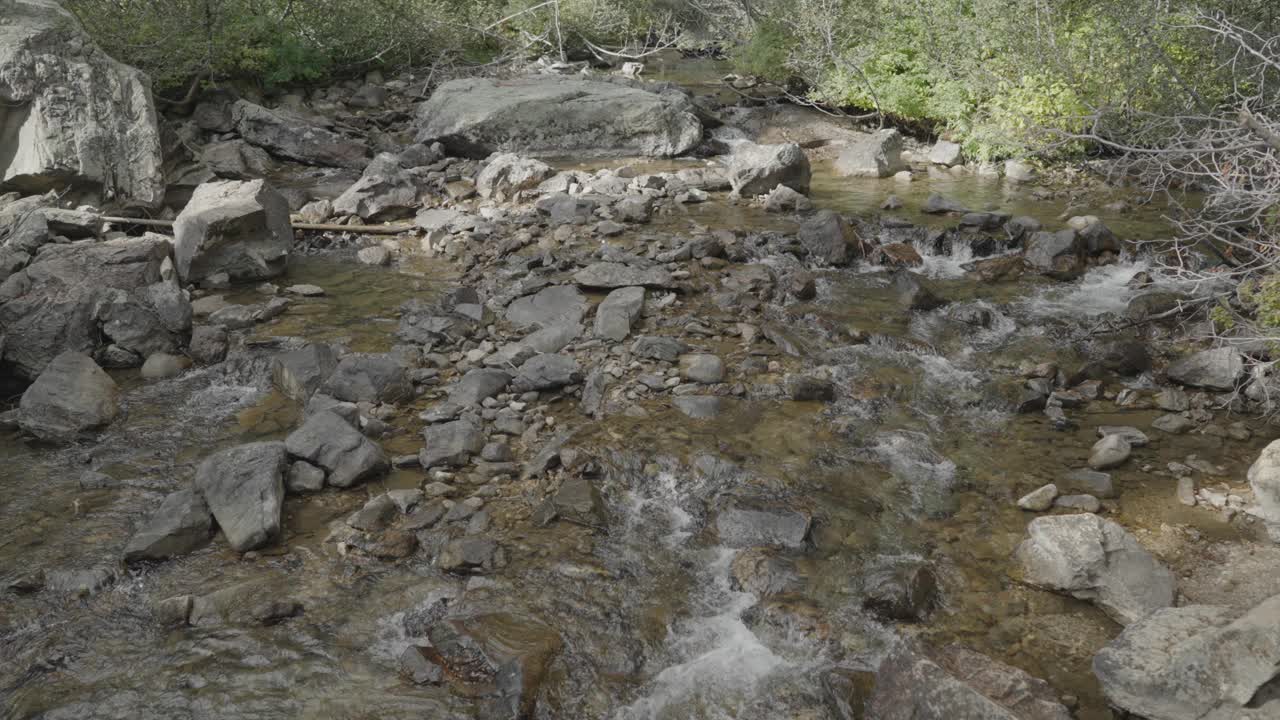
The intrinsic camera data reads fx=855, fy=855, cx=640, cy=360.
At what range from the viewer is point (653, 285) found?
9.51 m

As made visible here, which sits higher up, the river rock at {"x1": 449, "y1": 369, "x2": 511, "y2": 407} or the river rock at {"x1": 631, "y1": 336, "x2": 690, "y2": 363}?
the river rock at {"x1": 449, "y1": 369, "x2": 511, "y2": 407}

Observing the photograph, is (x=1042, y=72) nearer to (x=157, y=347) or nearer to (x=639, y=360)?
(x=639, y=360)

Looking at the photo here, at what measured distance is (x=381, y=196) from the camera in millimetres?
12703

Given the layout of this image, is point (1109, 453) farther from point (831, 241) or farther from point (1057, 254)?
point (831, 241)

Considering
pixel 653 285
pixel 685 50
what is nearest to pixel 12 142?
pixel 653 285

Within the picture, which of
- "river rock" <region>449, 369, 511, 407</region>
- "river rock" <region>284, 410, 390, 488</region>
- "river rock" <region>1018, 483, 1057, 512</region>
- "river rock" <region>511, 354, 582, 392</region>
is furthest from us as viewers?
"river rock" <region>511, 354, 582, 392</region>

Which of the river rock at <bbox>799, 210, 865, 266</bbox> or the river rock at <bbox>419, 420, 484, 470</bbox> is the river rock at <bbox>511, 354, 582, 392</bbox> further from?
the river rock at <bbox>799, 210, 865, 266</bbox>

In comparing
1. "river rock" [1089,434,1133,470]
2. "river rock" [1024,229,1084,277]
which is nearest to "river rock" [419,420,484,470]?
"river rock" [1089,434,1133,470]

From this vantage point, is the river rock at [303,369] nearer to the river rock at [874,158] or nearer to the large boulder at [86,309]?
the large boulder at [86,309]

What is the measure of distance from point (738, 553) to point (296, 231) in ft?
28.8

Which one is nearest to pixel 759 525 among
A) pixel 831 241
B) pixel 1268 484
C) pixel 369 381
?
pixel 1268 484

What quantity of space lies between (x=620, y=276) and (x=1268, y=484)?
620 centimetres

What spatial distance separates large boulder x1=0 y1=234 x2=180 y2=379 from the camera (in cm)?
804

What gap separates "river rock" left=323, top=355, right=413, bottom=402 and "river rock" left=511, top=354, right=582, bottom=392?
39.0 inches
